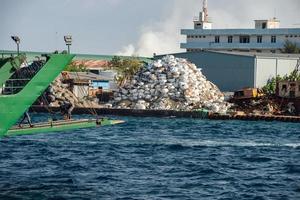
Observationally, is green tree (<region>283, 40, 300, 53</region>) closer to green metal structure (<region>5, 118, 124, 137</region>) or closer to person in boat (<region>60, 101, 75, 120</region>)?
person in boat (<region>60, 101, 75, 120</region>)

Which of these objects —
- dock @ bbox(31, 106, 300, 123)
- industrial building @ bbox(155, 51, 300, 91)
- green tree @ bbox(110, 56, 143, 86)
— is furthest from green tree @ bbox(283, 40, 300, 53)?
dock @ bbox(31, 106, 300, 123)

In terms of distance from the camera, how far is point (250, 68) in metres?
83.9

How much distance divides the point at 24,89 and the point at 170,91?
54238 millimetres

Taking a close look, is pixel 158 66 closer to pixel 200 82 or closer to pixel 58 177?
pixel 200 82

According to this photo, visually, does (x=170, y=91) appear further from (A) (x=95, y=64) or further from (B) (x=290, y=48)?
(A) (x=95, y=64)

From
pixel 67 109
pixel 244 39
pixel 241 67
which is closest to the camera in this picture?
pixel 67 109

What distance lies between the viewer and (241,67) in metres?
84.4

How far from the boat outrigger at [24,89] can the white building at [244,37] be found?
94262 mm

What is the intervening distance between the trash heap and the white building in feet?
122

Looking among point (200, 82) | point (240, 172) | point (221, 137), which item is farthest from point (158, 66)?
point (240, 172)

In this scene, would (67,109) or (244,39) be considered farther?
(244,39)

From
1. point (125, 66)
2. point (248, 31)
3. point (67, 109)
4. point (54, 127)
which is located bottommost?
point (54, 127)

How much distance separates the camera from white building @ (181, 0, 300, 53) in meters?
116

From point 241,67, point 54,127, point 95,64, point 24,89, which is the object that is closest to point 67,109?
point 54,127
